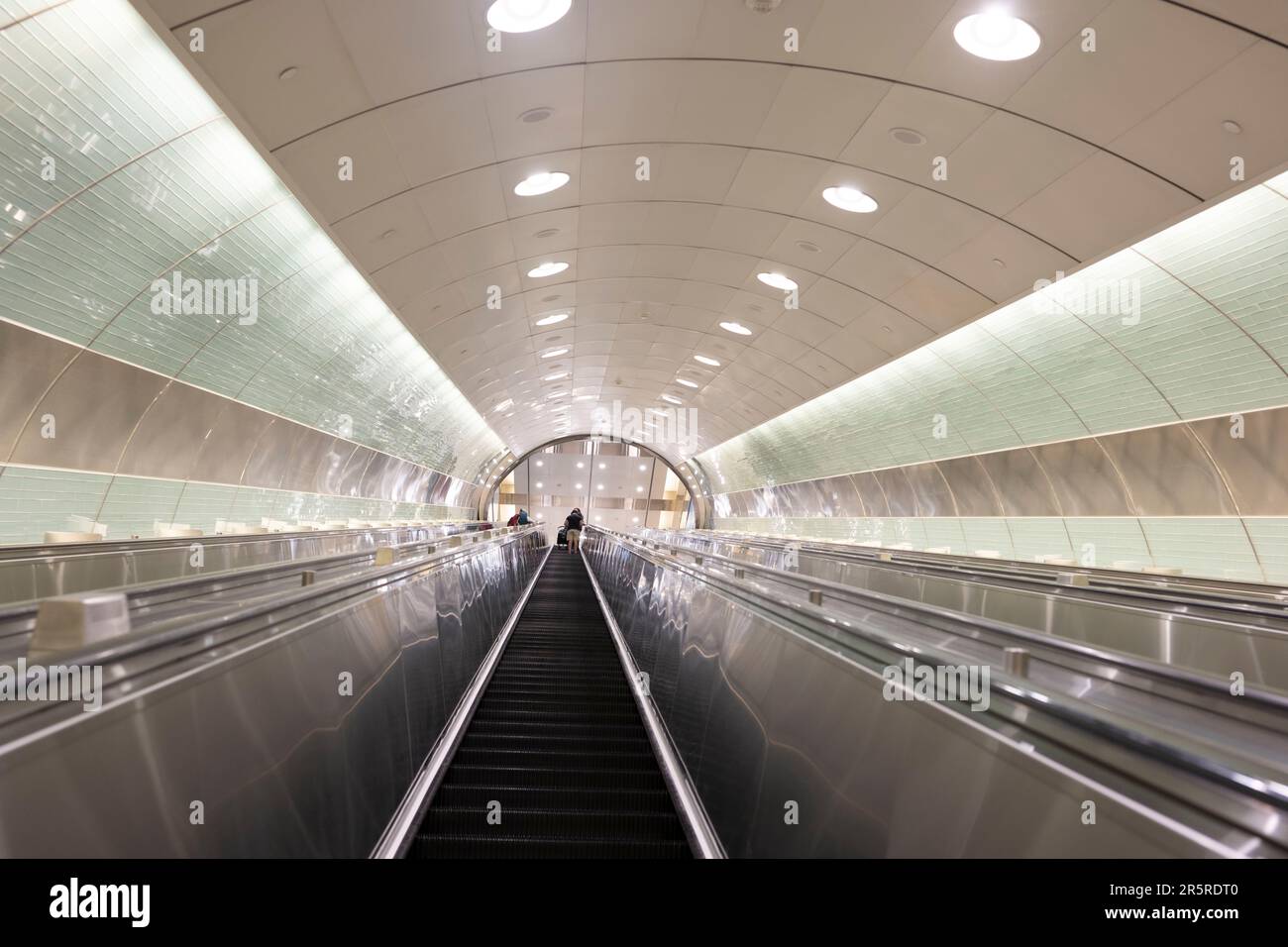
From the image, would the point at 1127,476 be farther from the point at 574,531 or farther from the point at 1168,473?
the point at 574,531

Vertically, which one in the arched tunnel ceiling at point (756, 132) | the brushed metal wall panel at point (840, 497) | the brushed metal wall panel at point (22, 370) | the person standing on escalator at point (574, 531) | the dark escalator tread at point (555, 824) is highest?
the arched tunnel ceiling at point (756, 132)

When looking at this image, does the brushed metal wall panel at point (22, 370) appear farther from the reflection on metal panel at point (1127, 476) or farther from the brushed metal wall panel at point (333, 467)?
the reflection on metal panel at point (1127, 476)

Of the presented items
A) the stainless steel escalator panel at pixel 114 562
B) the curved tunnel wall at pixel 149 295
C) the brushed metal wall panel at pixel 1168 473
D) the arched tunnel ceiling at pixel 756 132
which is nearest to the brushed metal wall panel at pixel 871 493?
the arched tunnel ceiling at pixel 756 132

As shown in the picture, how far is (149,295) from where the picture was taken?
11367 mm

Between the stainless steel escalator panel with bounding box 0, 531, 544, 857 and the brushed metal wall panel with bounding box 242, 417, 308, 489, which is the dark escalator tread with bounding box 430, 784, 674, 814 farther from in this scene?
the brushed metal wall panel with bounding box 242, 417, 308, 489

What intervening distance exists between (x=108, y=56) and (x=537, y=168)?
16.5ft

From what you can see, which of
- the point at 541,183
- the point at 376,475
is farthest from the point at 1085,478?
the point at 376,475

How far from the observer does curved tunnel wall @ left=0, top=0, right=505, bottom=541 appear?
7887mm

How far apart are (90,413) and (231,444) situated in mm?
4426

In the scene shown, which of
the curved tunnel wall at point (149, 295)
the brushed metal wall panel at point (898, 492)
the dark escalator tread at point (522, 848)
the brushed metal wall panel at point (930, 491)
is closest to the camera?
the dark escalator tread at point (522, 848)

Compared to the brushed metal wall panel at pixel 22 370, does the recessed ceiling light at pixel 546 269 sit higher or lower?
higher

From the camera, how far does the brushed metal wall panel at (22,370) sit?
10.1m

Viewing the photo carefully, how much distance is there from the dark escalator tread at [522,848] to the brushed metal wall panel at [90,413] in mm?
9712
